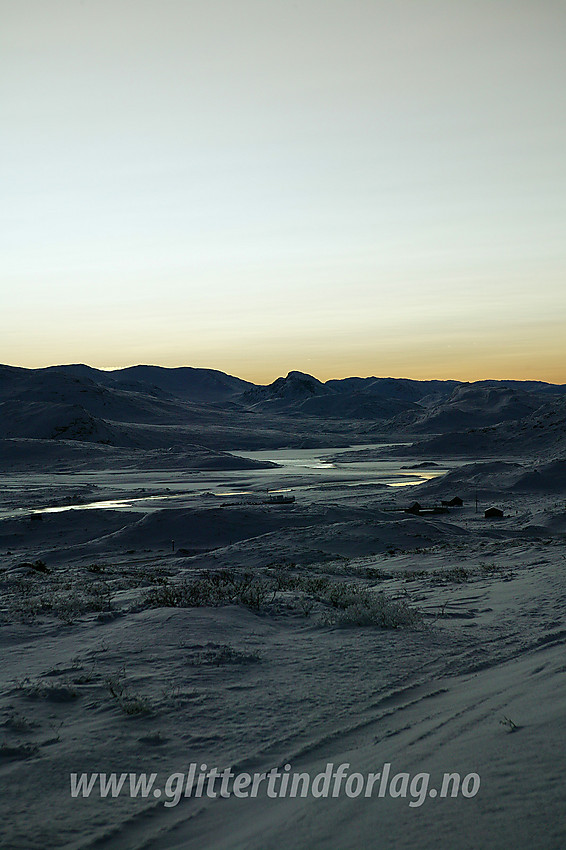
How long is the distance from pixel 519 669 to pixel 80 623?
5.64 metres

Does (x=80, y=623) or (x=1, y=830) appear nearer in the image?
(x=1, y=830)

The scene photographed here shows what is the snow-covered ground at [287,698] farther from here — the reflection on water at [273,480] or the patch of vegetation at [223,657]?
the reflection on water at [273,480]

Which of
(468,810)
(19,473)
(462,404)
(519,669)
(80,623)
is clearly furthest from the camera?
(462,404)

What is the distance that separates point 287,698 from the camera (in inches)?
235

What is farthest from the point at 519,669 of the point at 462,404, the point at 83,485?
the point at 462,404

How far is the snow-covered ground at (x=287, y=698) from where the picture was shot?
3.80m

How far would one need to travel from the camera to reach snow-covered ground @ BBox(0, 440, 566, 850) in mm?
3805

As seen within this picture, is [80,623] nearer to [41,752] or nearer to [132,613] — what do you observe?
[132,613]

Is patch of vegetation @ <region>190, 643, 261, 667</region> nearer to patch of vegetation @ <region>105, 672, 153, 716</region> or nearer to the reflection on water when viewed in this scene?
patch of vegetation @ <region>105, 672, 153, 716</region>

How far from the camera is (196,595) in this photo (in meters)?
10.0

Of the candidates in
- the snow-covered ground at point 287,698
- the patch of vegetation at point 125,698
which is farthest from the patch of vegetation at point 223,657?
the patch of vegetation at point 125,698

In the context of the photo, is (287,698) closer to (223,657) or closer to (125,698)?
(223,657)

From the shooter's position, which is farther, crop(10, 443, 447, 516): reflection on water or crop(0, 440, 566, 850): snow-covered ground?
crop(10, 443, 447, 516): reflection on water

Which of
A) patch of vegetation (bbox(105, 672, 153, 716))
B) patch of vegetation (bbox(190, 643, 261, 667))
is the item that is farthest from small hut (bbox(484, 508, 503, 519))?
patch of vegetation (bbox(105, 672, 153, 716))
